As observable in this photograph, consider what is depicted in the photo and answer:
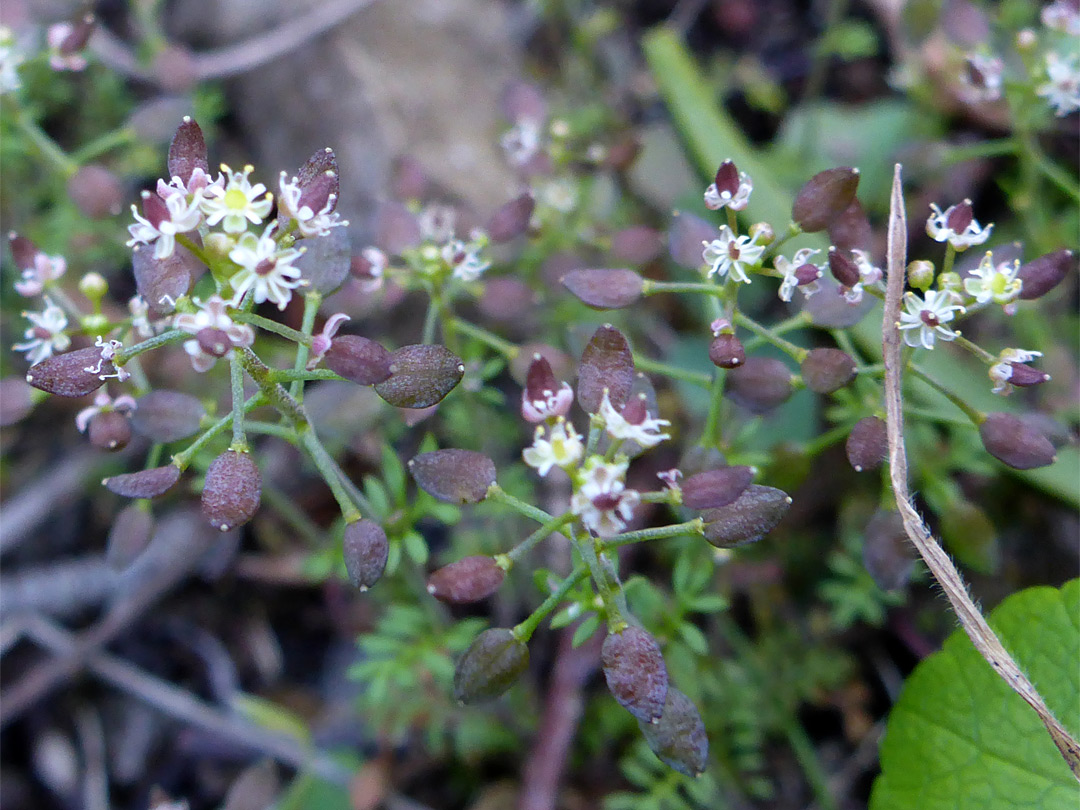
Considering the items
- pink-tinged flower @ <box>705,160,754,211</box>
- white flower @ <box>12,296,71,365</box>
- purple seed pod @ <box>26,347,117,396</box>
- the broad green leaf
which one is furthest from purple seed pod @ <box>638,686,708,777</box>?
white flower @ <box>12,296,71,365</box>

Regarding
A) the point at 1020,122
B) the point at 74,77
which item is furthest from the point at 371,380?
the point at 74,77

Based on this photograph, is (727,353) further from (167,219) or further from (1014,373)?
(167,219)

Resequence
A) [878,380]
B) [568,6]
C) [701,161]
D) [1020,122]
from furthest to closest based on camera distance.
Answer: [568,6] → [701,161] → [1020,122] → [878,380]

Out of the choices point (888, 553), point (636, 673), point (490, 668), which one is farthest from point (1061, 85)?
point (490, 668)

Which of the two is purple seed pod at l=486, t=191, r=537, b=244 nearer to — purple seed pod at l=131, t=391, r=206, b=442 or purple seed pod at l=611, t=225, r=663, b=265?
purple seed pod at l=611, t=225, r=663, b=265

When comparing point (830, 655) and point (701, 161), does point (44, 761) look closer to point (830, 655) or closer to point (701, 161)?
point (830, 655)

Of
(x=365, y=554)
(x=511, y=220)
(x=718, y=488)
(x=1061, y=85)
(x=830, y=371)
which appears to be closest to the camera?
(x=718, y=488)
